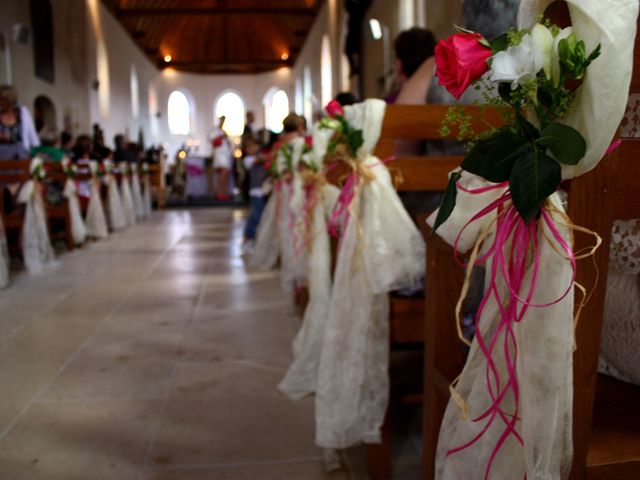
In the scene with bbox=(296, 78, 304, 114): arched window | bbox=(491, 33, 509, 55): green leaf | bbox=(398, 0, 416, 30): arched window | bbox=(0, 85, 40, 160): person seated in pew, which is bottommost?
bbox=(491, 33, 509, 55): green leaf

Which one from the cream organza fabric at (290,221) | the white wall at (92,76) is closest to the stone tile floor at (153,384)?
the cream organza fabric at (290,221)

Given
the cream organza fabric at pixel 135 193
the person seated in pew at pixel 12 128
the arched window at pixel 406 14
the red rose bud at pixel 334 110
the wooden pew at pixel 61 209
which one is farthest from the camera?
the cream organza fabric at pixel 135 193

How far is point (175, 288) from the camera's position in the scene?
152 inches

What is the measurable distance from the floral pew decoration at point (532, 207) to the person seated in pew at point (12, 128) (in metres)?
5.03

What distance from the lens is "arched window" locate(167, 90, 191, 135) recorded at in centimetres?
2053

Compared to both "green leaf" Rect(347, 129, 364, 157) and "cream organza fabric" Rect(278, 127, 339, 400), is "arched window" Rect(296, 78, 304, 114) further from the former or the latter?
"green leaf" Rect(347, 129, 364, 157)

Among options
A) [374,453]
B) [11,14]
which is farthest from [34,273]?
[11,14]

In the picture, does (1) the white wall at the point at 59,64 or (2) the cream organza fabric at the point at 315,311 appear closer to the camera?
(2) the cream organza fabric at the point at 315,311

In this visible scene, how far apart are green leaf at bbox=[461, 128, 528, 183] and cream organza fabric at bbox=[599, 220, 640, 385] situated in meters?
0.27

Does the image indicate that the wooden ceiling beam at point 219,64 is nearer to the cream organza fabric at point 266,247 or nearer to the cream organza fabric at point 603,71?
the cream organza fabric at point 266,247

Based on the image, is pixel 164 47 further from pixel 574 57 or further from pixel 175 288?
pixel 574 57

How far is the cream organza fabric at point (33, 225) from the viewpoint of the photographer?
424 cm

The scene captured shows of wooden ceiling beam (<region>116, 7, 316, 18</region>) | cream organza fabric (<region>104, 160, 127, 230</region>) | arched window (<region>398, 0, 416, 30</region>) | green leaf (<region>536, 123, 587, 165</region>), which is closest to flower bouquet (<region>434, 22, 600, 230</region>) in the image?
green leaf (<region>536, 123, 587, 165</region>)

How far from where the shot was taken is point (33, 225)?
168 inches
